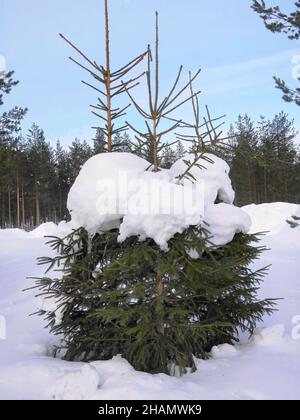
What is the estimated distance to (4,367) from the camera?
11.8 ft

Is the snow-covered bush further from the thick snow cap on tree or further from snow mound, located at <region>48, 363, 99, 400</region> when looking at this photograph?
snow mound, located at <region>48, 363, 99, 400</region>

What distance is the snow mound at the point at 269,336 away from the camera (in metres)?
4.18

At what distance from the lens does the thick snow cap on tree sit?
12.0ft

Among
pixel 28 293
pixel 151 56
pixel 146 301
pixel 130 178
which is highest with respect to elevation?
pixel 151 56

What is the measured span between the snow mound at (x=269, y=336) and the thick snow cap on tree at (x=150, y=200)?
4.19 feet

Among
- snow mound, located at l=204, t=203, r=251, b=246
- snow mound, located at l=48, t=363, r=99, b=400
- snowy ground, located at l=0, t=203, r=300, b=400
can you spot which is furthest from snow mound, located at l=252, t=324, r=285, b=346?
snow mound, located at l=48, t=363, r=99, b=400

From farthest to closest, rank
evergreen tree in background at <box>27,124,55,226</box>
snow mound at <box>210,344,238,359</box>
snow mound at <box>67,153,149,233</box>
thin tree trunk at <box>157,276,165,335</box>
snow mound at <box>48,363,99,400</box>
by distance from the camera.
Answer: evergreen tree in background at <box>27,124,55,226</box> → snow mound at <box>210,344,238,359</box> → snow mound at <box>67,153,149,233</box> → thin tree trunk at <box>157,276,165,335</box> → snow mound at <box>48,363,99,400</box>

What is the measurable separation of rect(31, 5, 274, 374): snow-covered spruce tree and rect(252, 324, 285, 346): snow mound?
11.0 inches

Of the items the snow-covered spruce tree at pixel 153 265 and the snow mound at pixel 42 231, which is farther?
the snow mound at pixel 42 231

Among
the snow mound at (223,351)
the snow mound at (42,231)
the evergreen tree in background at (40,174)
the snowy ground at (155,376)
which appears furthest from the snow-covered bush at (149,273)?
the evergreen tree in background at (40,174)

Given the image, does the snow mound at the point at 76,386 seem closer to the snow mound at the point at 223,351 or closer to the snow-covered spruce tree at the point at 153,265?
the snow-covered spruce tree at the point at 153,265
